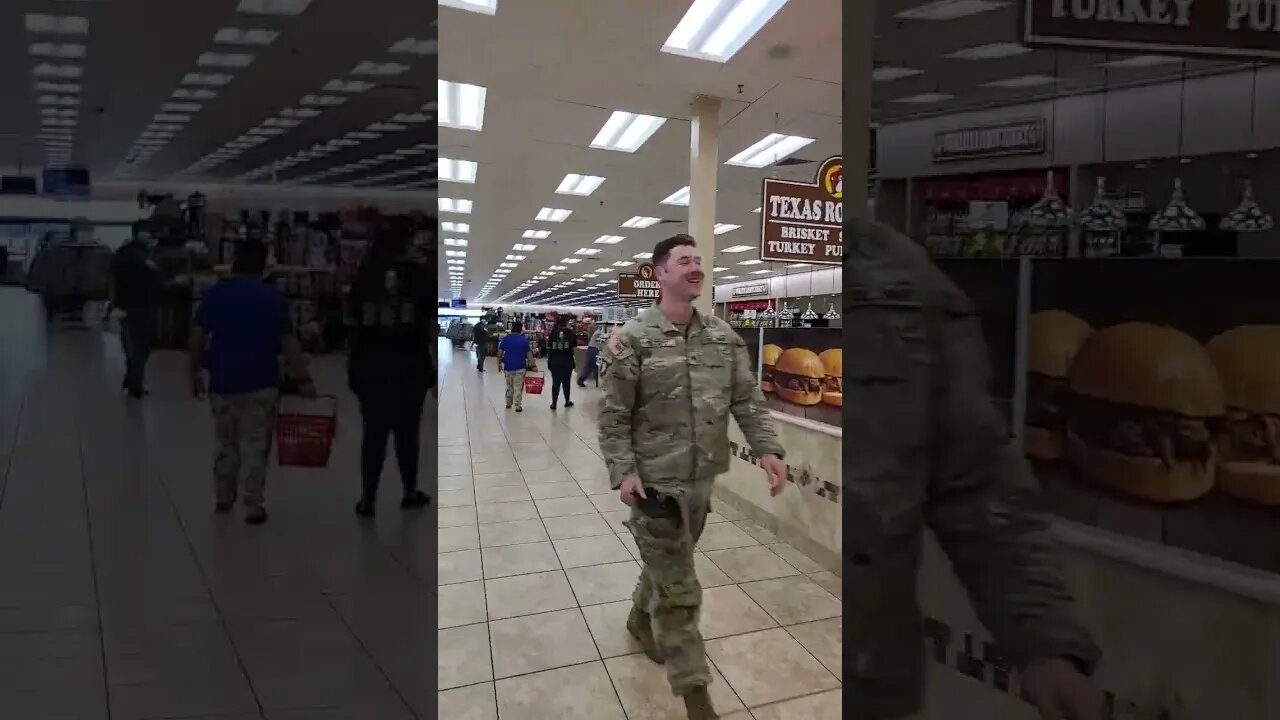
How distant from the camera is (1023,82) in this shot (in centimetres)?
73

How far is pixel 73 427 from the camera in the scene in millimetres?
928

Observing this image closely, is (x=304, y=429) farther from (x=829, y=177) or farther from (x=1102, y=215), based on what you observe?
(x=829, y=177)

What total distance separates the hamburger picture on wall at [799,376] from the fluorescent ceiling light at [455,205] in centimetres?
710

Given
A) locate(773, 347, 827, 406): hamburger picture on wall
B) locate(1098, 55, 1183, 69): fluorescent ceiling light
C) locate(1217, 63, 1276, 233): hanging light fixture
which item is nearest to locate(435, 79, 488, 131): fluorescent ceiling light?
locate(773, 347, 827, 406): hamburger picture on wall

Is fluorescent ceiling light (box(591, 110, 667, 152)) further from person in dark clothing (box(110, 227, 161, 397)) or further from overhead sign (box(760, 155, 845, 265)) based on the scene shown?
person in dark clothing (box(110, 227, 161, 397))

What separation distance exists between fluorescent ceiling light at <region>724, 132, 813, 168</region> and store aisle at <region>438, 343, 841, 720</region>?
13.3 ft

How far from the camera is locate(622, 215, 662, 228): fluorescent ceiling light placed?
1090cm

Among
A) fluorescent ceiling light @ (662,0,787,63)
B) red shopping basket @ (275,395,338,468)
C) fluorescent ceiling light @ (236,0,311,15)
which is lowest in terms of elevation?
red shopping basket @ (275,395,338,468)

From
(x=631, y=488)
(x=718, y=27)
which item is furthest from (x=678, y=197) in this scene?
(x=631, y=488)

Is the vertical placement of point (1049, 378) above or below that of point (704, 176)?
below

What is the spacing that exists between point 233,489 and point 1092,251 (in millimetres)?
1343

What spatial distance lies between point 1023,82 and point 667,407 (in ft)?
4.52

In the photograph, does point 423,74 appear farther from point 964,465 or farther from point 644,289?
point 644,289

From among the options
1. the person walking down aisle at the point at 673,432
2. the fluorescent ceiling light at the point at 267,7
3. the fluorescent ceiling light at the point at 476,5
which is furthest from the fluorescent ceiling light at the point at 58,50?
the fluorescent ceiling light at the point at 476,5
